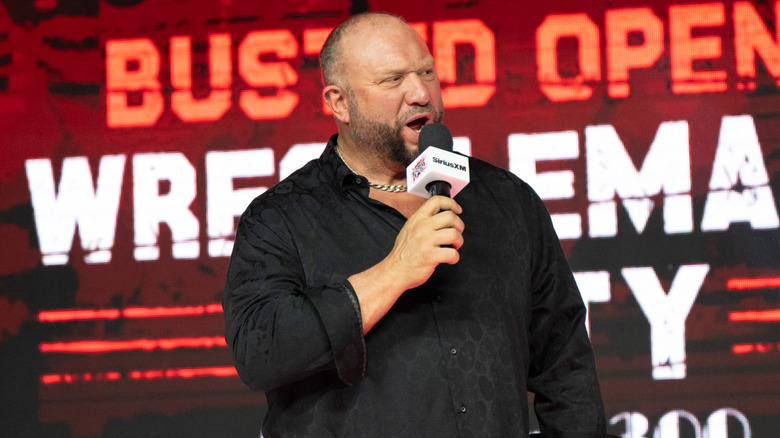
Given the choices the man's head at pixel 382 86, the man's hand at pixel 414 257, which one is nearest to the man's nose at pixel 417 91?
the man's head at pixel 382 86

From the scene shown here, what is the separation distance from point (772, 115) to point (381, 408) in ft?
7.98

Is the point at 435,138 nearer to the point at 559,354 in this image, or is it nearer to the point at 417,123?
the point at 417,123

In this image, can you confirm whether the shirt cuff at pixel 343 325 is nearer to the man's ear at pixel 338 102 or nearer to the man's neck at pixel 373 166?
the man's neck at pixel 373 166

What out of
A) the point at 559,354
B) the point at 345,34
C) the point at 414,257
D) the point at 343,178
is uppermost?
the point at 345,34

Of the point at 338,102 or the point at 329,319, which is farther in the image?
the point at 338,102

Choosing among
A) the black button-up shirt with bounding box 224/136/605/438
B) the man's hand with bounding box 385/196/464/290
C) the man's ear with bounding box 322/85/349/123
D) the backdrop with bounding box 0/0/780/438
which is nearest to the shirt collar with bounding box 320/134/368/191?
the black button-up shirt with bounding box 224/136/605/438

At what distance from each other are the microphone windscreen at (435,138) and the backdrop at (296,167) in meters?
1.84

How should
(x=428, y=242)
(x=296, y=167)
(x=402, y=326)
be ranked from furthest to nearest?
(x=296, y=167) < (x=402, y=326) < (x=428, y=242)

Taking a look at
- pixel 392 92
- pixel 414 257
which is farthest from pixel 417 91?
pixel 414 257

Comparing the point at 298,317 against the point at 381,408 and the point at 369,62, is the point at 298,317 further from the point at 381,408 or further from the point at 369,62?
the point at 369,62

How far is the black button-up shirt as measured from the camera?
128cm

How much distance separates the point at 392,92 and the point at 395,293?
504mm

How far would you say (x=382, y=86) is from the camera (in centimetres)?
162

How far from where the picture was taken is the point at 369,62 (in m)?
1.64
